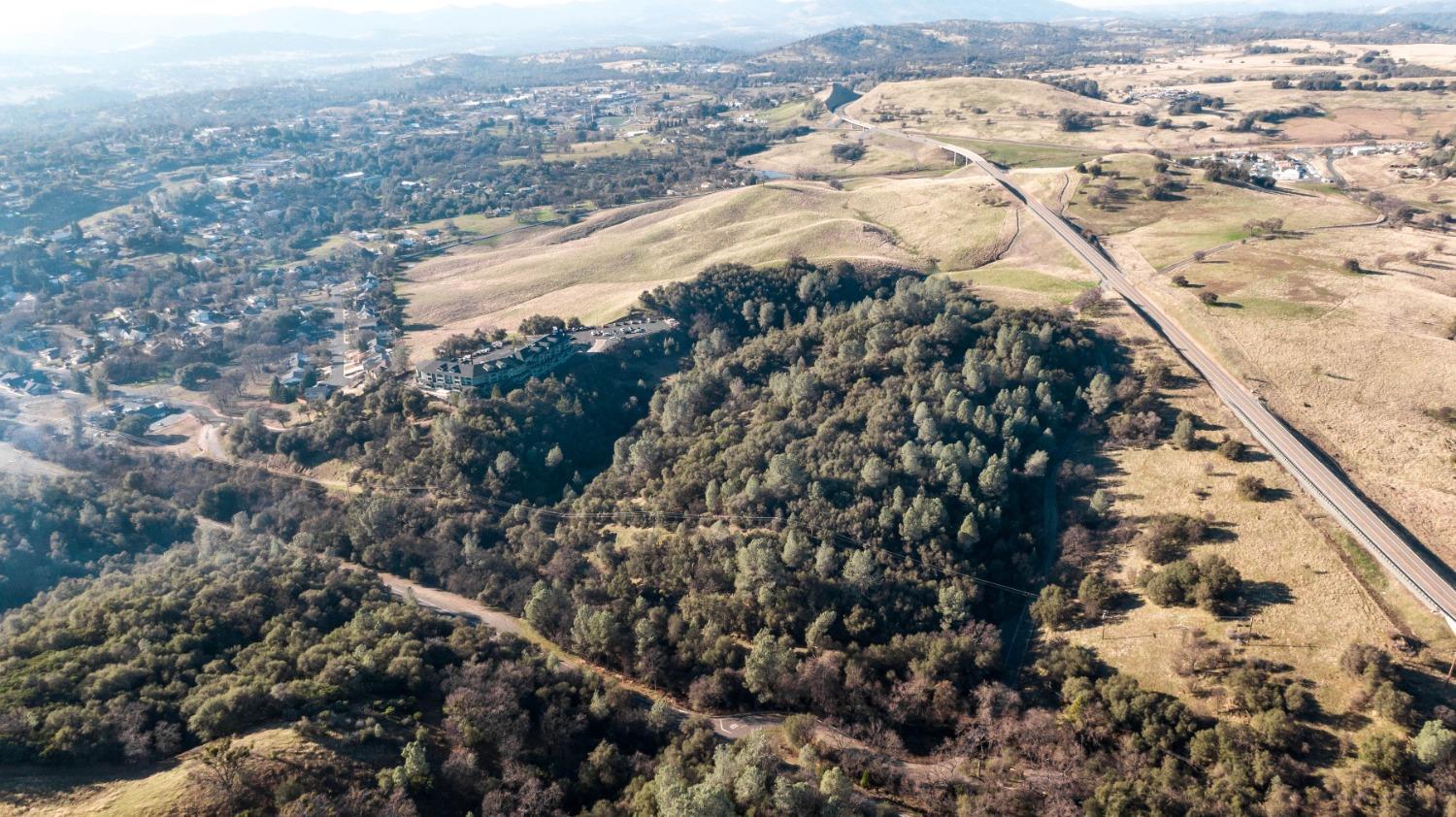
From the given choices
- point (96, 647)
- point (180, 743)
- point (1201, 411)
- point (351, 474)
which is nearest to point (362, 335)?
point (351, 474)

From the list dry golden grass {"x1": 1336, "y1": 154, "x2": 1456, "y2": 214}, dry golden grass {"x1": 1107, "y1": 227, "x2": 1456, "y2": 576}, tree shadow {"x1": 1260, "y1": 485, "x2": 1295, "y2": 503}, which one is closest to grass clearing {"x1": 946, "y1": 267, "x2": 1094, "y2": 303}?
dry golden grass {"x1": 1107, "y1": 227, "x2": 1456, "y2": 576}

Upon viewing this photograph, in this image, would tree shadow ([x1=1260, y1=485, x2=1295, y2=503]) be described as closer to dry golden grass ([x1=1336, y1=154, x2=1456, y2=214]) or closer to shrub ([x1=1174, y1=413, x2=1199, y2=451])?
shrub ([x1=1174, y1=413, x2=1199, y2=451])

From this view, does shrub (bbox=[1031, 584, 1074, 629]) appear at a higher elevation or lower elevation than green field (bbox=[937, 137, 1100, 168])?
lower

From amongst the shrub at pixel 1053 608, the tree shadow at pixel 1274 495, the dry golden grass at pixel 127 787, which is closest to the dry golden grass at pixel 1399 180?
the tree shadow at pixel 1274 495

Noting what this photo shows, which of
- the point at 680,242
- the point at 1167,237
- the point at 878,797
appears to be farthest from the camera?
the point at 680,242

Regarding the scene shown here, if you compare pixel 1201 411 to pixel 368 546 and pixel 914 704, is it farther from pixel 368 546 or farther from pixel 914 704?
pixel 368 546

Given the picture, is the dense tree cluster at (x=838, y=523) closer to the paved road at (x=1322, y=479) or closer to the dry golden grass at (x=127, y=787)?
the paved road at (x=1322, y=479)
